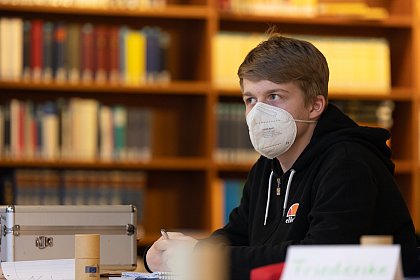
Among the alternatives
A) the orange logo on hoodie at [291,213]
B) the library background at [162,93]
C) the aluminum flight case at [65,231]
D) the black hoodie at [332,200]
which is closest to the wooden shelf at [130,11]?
the library background at [162,93]

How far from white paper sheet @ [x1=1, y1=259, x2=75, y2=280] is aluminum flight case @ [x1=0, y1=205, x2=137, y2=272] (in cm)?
30

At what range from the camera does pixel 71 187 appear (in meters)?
4.83

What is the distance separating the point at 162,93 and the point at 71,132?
60cm

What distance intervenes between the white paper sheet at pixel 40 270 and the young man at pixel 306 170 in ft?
0.70

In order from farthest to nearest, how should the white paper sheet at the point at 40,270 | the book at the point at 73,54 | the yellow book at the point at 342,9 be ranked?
1. the yellow book at the point at 342,9
2. the book at the point at 73,54
3. the white paper sheet at the point at 40,270

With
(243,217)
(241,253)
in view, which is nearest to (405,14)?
(243,217)

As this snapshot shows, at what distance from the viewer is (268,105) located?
7.77ft

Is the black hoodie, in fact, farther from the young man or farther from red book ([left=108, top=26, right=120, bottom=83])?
red book ([left=108, top=26, right=120, bottom=83])

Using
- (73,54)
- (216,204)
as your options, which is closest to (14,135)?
(73,54)

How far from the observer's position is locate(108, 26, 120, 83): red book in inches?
190

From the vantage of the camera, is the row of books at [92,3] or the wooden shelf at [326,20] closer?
the row of books at [92,3]

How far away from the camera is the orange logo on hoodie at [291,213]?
2.32m

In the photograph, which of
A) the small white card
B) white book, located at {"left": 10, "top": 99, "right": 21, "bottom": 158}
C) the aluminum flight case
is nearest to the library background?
white book, located at {"left": 10, "top": 99, "right": 21, "bottom": 158}

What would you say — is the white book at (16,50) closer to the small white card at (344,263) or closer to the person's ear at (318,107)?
the person's ear at (318,107)
